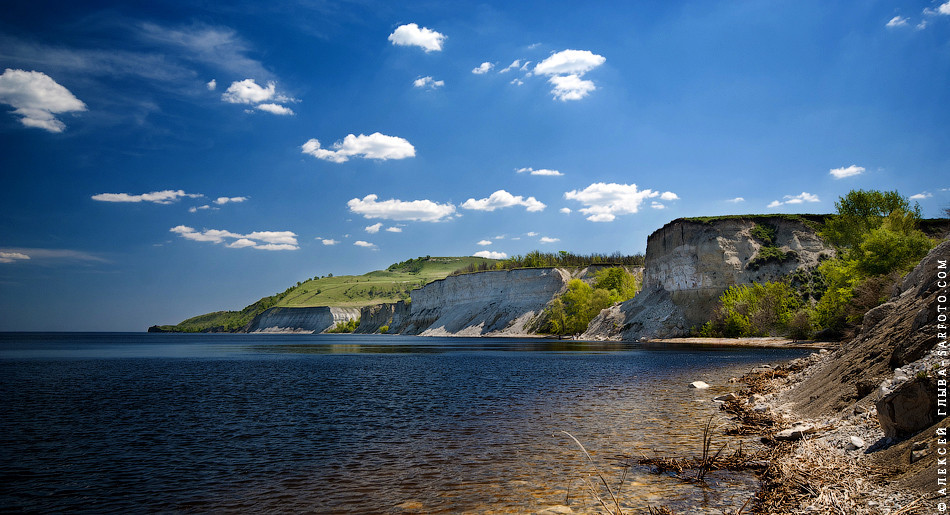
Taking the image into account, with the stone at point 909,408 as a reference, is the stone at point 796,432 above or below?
below

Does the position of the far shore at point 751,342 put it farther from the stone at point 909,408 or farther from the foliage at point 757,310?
the stone at point 909,408

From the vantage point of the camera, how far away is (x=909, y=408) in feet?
28.3

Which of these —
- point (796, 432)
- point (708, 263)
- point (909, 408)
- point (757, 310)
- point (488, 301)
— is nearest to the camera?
point (909, 408)

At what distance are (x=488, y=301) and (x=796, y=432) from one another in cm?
12454

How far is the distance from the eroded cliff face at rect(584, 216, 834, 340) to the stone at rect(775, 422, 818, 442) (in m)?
69.8

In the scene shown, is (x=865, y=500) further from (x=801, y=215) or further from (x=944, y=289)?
(x=801, y=215)

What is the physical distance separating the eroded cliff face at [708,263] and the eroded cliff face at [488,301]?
119 ft

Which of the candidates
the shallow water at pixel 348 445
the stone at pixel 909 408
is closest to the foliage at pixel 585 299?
the shallow water at pixel 348 445

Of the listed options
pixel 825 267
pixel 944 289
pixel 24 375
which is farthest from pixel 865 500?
pixel 825 267

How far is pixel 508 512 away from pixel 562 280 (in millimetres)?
114498

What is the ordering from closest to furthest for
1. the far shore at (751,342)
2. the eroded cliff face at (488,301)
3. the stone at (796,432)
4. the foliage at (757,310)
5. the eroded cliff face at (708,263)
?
the stone at (796,432) → the far shore at (751,342) → the foliage at (757,310) → the eroded cliff face at (708,263) → the eroded cliff face at (488,301)

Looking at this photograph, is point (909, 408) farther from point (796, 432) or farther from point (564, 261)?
point (564, 261)

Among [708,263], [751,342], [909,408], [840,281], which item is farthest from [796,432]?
[708,263]

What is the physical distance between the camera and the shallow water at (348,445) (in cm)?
946
